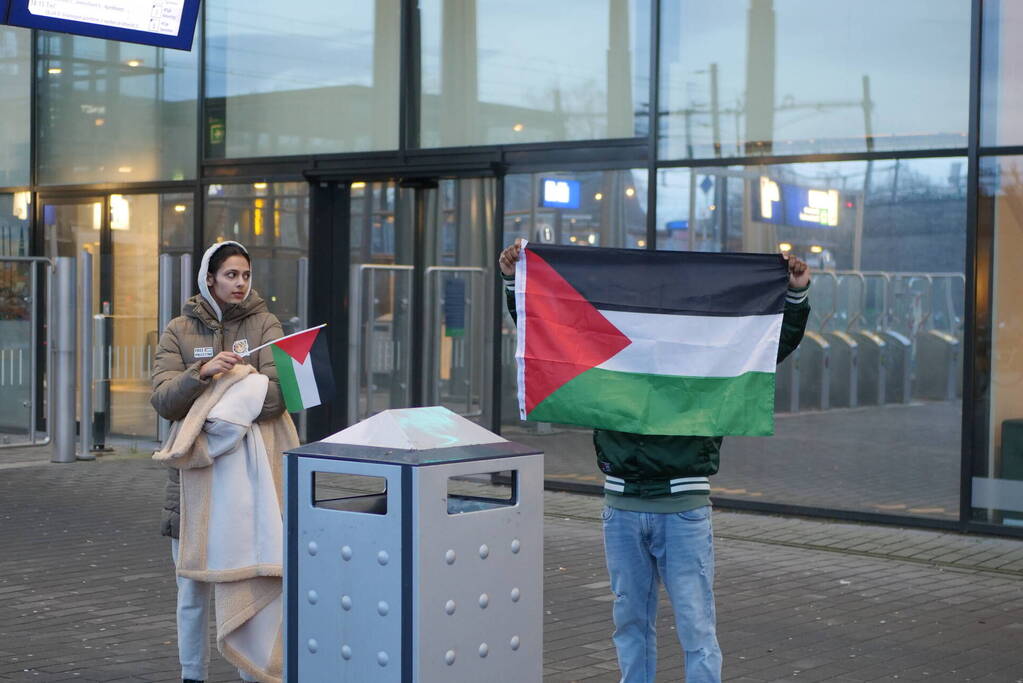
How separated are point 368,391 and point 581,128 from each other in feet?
11.6

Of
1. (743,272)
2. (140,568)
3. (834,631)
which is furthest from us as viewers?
(140,568)

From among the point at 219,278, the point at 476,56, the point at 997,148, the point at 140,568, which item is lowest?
the point at 140,568

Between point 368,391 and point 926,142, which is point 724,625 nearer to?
point 926,142

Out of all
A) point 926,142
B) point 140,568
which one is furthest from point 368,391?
point 926,142

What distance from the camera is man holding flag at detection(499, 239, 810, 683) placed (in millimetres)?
4805

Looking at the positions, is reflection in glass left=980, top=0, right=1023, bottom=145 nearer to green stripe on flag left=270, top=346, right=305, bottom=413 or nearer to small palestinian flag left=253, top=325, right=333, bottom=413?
small palestinian flag left=253, top=325, right=333, bottom=413

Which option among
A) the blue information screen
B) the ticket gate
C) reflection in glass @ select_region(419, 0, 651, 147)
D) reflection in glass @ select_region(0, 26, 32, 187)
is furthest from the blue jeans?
reflection in glass @ select_region(0, 26, 32, 187)

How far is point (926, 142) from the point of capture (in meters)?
10.4

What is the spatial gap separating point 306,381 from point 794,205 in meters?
6.36

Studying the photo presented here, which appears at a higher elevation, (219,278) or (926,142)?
(926,142)

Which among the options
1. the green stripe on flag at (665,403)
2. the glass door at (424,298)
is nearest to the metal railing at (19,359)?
the glass door at (424,298)

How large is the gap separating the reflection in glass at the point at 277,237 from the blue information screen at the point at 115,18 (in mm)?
6105

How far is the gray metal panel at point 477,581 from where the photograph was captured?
12.6ft

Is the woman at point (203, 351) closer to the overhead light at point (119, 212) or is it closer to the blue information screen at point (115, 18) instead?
the blue information screen at point (115, 18)
